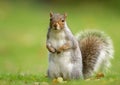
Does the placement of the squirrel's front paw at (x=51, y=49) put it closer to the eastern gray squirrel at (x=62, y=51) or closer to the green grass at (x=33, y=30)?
the eastern gray squirrel at (x=62, y=51)

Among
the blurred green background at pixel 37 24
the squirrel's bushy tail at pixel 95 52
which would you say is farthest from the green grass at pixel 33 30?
the squirrel's bushy tail at pixel 95 52

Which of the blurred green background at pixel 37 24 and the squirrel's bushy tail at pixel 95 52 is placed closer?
the squirrel's bushy tail at pixel 95 52

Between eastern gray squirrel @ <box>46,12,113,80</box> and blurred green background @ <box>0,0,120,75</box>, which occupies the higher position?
blurred green background @ <box>0,0,120,75</box>

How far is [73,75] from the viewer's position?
9062 millimetres

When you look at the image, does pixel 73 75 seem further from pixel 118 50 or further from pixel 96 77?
pixel 118 50

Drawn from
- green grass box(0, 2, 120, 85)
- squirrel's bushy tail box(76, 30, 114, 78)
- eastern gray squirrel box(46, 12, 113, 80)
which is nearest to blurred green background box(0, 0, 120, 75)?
green grass box(0, 2, 120, 85)

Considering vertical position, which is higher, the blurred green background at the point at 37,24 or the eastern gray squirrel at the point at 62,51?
the blurred green background at the point at 37,24

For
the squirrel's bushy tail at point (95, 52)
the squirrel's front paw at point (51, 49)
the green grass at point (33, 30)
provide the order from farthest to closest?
the green grass at point (33, 30) → the squirrel's bushy tail at point (95, 52) → the squirrel's front paw at point (51, 49)

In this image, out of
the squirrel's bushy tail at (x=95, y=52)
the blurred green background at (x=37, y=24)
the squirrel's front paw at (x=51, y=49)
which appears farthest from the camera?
the blurred green background at (x=37, y=24)

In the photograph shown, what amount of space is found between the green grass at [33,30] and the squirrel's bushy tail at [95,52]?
36cm

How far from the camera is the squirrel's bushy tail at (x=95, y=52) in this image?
32.1 ft

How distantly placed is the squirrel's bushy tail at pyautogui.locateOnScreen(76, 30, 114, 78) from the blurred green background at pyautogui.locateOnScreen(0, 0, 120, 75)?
8.22 ft

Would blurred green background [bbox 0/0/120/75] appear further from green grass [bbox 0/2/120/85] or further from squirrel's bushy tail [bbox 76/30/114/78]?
squirrel's bushy tail [bbox 76/30/114/78]

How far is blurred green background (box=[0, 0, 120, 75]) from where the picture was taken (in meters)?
16.9
